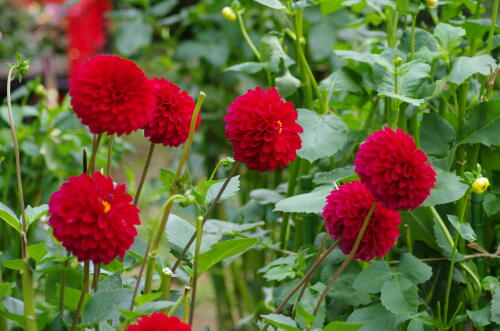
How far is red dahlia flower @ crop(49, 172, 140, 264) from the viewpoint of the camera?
48cm

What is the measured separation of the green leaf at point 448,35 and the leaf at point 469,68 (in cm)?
2

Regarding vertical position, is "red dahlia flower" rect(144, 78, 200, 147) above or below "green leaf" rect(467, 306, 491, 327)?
above

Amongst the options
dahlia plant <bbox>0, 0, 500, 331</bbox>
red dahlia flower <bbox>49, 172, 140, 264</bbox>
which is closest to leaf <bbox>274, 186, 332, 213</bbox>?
dahlia plant <bbox>0, 0, 500, 331</bbox>

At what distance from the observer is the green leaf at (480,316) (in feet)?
2.38

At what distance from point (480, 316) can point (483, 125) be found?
21cm

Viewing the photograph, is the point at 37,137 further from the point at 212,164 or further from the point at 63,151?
the point at 212,164

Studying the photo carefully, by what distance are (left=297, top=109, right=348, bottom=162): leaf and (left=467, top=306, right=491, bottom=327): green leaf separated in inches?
8.9

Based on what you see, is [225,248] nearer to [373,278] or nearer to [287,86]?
[373,278]

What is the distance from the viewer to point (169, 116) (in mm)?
590

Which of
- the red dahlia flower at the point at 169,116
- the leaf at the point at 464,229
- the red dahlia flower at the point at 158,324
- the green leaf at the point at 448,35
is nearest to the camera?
the red dahlia flower at the point at 158,324

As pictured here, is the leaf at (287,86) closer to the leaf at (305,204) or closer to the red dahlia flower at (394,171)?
the leaf at (305,204)

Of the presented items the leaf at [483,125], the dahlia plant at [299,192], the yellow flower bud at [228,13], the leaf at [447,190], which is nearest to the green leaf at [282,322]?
the dahlia plant at [299,192]

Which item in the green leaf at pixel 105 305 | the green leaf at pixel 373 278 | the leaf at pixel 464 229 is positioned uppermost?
the green leaf at pixel 105 305

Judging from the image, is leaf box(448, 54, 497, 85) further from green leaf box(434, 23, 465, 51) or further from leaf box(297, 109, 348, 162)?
leaf box(297, 109, 348, 162)
